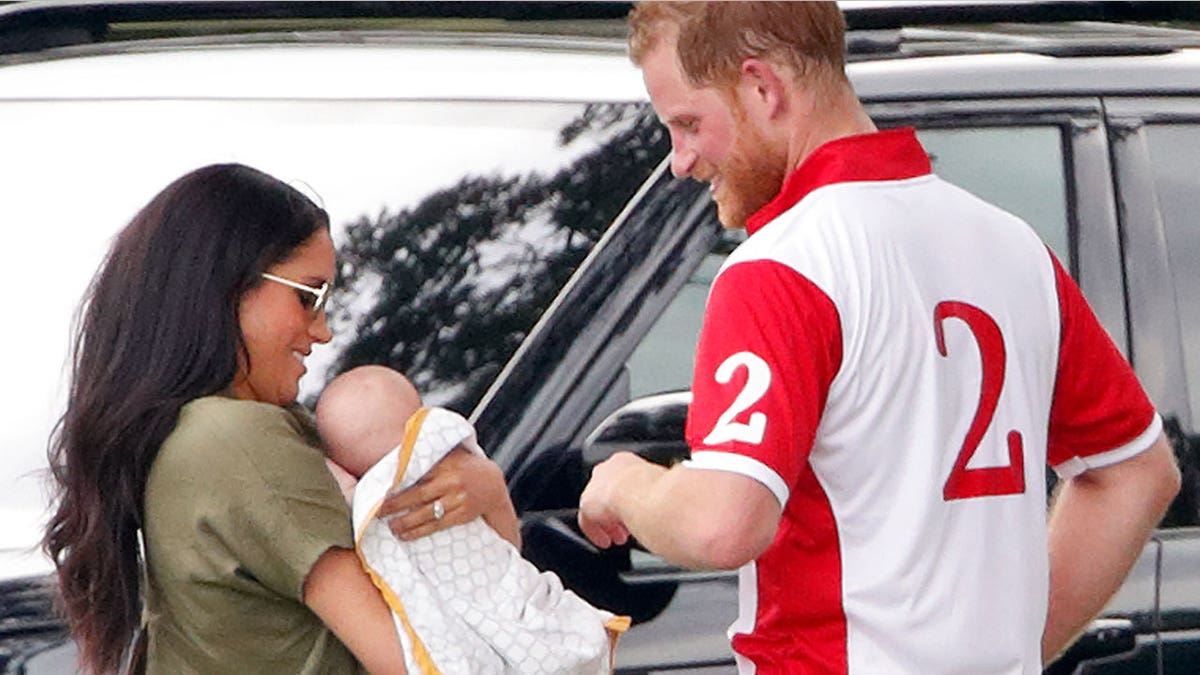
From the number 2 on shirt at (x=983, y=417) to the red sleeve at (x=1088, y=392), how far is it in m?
0.19

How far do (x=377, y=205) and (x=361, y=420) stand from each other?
70 centimetres

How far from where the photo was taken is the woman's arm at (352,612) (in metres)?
2.47

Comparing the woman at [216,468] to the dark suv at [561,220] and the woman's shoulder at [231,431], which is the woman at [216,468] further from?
the dark suv at [561,220]

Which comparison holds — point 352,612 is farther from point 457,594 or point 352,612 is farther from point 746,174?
point 746,174

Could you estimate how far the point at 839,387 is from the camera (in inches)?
92.6

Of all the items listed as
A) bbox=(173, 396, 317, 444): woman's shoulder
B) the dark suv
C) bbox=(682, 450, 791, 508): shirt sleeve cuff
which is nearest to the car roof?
the dark suv

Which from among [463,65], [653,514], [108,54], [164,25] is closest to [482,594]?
[653,514]

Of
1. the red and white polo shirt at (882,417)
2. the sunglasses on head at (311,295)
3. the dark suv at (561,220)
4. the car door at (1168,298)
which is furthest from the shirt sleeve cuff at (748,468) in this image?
the car door at (1168,298)

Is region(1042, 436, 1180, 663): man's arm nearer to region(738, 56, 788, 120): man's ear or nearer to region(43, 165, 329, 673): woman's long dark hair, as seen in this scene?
region(738, 56, 788, 120): man's ear

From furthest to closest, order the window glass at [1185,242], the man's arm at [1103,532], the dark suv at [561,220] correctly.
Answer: the window glass at [1185,242]
the dark suv at [561,220]
the man's arm at [1103,532]

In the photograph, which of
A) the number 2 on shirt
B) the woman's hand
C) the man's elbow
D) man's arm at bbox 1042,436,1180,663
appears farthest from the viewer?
man's arm at bbox 1042,436,1180,663

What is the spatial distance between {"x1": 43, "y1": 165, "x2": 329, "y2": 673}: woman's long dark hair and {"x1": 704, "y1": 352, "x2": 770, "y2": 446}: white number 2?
0.62 metres

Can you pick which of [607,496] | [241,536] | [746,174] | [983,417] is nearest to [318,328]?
[241,536]

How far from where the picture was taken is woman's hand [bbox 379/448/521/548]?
2.53m
